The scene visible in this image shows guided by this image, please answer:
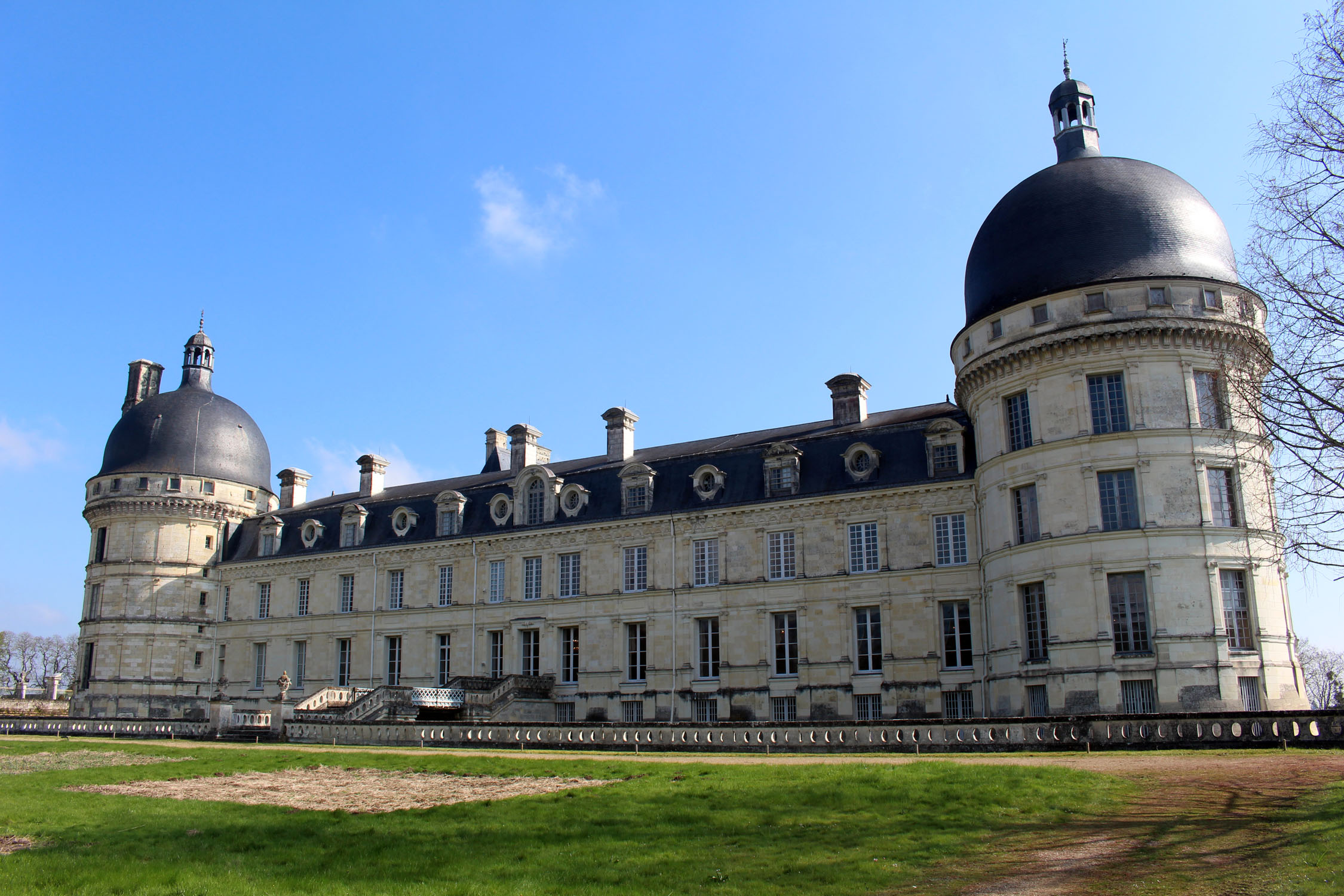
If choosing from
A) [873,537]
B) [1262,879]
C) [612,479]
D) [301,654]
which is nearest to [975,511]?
[873,537]

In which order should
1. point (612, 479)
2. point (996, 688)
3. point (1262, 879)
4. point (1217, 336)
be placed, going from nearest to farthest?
point (1262, 879)
point (1217, 336)
point (996, 688)
point (612, 479)

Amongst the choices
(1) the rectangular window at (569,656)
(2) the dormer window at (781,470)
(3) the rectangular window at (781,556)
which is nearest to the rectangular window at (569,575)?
(1) the rectangular window at (569,656)

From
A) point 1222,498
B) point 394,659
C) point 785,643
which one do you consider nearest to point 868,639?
point 785,643

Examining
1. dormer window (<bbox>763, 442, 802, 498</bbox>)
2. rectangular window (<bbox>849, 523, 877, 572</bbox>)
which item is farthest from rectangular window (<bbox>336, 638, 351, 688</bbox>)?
rectangular window (<bbox>849, 523, 877, 572</bbox>)

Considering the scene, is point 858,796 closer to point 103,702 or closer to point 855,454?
point 855,454

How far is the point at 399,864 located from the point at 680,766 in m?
7.91

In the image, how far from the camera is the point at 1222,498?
2623 cm

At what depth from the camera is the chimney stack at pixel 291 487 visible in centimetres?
5128

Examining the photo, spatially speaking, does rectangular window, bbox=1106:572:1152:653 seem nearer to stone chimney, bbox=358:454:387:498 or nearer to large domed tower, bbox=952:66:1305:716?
large domed tower, bbox=952:66:1305:716

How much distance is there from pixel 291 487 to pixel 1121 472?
39413 millimetres

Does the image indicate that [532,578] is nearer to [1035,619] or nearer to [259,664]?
[259,664]

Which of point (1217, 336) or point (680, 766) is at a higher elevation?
point (1217, 336)

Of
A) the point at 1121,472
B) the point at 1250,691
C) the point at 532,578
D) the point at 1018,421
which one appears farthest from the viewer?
the point at 532,578

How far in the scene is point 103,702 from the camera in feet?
152
